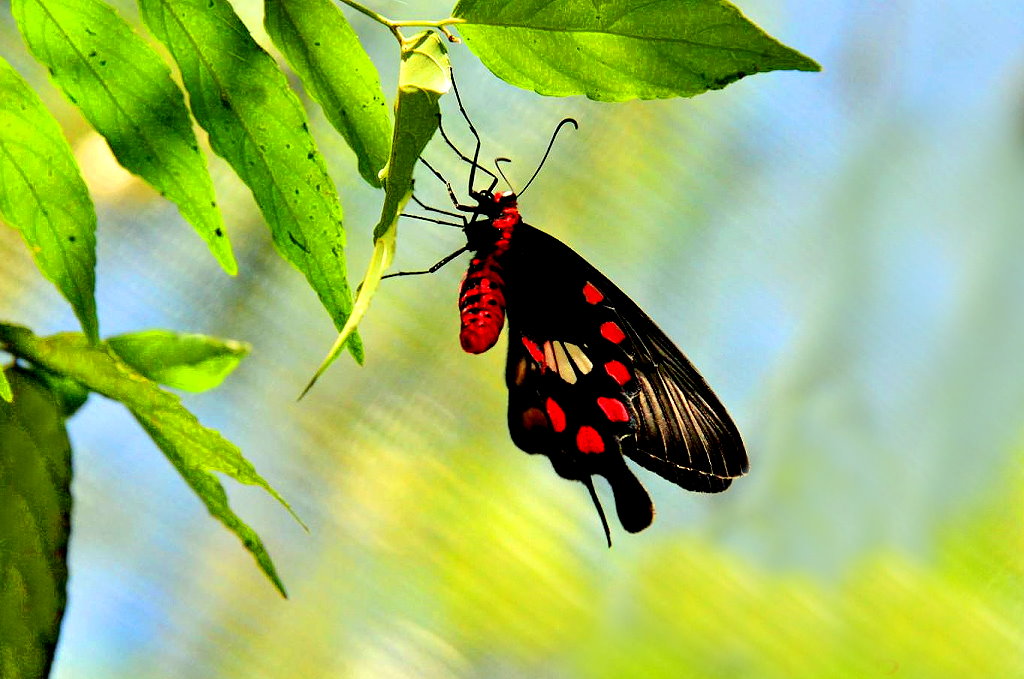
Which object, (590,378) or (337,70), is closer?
(337,70)

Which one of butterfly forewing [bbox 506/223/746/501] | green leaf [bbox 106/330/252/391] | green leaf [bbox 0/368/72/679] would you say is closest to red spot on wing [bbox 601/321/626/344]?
butterfly forewing [bbox 506/223/746/501]

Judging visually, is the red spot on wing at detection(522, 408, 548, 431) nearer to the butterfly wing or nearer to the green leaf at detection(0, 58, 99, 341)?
the butterfly wing

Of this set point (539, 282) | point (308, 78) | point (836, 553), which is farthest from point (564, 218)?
point (308, 78)

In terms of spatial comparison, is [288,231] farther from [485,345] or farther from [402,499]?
[402,499]

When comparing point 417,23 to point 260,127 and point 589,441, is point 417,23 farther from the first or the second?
point 589,441

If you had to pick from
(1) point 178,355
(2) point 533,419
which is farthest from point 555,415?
(1) point 178,355

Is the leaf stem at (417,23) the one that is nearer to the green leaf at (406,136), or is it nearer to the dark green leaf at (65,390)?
the green leaf at (406,136)

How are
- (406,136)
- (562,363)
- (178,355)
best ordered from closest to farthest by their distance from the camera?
(406,136), (178,355), (562,363)
